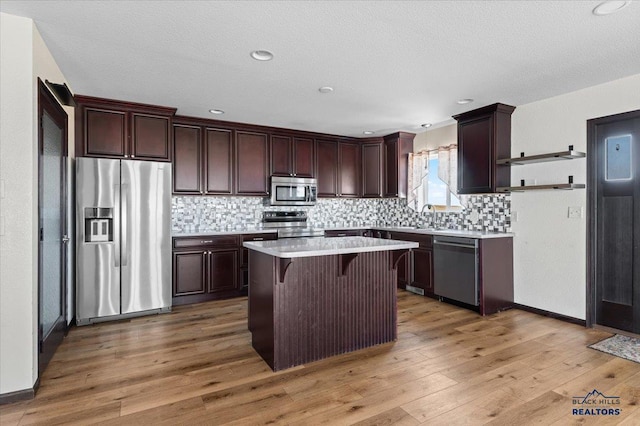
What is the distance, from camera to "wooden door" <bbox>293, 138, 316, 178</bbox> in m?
5.70

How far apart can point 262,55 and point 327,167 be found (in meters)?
3.23

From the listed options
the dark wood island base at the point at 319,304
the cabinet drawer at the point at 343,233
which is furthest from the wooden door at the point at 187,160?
the dark wood island base at the point at 319,304

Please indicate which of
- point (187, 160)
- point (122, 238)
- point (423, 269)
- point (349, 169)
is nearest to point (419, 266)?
point (423, 269)

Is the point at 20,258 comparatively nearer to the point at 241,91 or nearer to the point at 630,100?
the point at 241,91

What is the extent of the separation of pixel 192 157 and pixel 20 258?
9.07 ft

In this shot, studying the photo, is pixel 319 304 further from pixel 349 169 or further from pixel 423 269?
pixel 349 169

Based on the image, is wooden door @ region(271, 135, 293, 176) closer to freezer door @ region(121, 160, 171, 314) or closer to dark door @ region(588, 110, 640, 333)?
freezer door @ region(121, 160, 171, 314)

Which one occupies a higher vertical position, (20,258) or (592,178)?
(592,178)

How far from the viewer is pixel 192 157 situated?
16.0 ft

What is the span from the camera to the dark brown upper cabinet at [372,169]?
6199mm

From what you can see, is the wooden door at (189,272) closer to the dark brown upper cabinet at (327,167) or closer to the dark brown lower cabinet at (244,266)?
the dark brown lower cabinet at (244,266)

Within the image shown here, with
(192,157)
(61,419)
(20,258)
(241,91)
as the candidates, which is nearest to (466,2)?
(241,91)

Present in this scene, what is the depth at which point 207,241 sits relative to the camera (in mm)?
4648

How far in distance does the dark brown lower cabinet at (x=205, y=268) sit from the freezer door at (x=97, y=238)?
76cm
